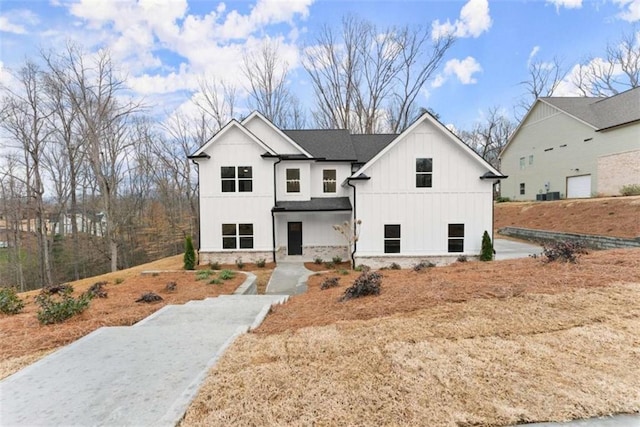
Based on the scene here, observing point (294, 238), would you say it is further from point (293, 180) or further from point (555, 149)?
point (555, 149)

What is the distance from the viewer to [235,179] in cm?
1525

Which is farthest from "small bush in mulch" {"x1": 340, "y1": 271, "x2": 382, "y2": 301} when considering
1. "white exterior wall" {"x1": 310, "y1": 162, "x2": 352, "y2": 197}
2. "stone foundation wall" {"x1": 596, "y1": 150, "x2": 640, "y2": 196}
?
"stone foundation wall" {"x1": 596, "y1": 150, "x2": 640, "y2": 196}

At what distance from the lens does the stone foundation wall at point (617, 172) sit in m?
20.5

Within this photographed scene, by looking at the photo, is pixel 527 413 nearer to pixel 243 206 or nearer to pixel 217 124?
pixel 243 206

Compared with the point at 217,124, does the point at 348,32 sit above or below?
above

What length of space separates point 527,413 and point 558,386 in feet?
2.16

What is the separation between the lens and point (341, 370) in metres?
3.30

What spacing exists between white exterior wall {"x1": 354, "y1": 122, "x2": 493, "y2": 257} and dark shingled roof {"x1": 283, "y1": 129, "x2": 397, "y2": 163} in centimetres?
356

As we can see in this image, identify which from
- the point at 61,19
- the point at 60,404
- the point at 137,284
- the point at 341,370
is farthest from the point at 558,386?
the point at 61,19

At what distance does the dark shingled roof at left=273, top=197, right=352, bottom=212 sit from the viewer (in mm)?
15062

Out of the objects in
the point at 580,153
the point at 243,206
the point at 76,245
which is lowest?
the point at 76,245

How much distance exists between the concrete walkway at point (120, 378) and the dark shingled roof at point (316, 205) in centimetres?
964

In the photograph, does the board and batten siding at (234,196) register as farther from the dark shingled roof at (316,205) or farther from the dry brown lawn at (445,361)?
the dry brown lawn at (445,361)

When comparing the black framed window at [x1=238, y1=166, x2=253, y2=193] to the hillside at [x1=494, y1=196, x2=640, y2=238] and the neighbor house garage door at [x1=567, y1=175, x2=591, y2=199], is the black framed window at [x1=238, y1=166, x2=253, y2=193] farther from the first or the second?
the neighbor house garage door at [x1=567, y1=175, x2=591, y2=199]
